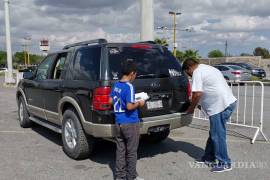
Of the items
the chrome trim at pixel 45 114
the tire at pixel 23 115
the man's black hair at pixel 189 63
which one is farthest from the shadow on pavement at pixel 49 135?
the man's black hair at pixel 189 63

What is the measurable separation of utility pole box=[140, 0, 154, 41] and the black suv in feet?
10.1

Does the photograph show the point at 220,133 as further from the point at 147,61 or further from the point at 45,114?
the point at 45,114

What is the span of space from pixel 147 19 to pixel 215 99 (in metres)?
4.55

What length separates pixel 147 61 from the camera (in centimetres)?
516

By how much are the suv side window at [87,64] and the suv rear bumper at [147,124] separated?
28.5 inches

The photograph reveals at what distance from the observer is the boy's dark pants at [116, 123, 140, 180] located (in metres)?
4.12

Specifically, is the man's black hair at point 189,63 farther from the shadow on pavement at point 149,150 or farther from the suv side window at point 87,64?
the shadow on pavement at point 149,150

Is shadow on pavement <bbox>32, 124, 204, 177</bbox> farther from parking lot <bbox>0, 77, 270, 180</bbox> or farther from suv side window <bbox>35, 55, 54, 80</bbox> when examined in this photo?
suv side window <bbox>35, 55, 54, 80</bbox>

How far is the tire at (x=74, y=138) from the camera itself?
16.8 ft

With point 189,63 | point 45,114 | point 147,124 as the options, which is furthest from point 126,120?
point 45,114

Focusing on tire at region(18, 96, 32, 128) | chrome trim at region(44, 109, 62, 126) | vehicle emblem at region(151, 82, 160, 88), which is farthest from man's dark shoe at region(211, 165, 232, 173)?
tire at region(18, 96, 32, 128)

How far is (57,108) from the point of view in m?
5.82

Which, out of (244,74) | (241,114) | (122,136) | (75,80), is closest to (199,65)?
(122,136)

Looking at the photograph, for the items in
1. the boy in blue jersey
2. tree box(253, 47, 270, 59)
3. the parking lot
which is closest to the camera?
the boy in blue jersey
